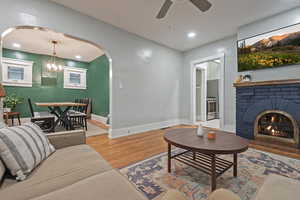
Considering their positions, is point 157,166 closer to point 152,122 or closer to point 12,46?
point 152,122

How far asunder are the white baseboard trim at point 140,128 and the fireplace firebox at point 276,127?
7.72 ft

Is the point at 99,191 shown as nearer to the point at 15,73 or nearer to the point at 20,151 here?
the point at 20,151

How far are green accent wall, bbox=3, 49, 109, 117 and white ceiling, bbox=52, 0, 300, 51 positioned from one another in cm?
219

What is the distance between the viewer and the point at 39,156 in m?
1.04

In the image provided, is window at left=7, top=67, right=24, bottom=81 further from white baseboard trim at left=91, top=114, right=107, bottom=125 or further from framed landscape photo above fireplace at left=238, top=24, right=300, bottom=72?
framed landscape photo above fireplace at left=238, top=24, right=300, bottom=72

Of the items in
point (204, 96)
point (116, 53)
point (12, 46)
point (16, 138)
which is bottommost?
point (16, 138)

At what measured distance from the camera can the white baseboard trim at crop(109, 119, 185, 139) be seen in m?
3.15

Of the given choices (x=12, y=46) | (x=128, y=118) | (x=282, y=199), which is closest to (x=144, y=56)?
(x=128, y=118)

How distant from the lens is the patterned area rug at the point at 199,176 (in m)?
1.34

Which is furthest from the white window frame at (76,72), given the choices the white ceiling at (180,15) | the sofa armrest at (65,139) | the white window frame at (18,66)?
the sofa armrest at (65,139)

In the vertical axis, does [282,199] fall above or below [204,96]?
below

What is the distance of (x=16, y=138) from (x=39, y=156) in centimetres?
22

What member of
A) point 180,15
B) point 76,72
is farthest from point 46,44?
point 180,15

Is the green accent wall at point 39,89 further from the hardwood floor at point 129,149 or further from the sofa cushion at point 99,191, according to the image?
the sofa cushion at point 99,191
